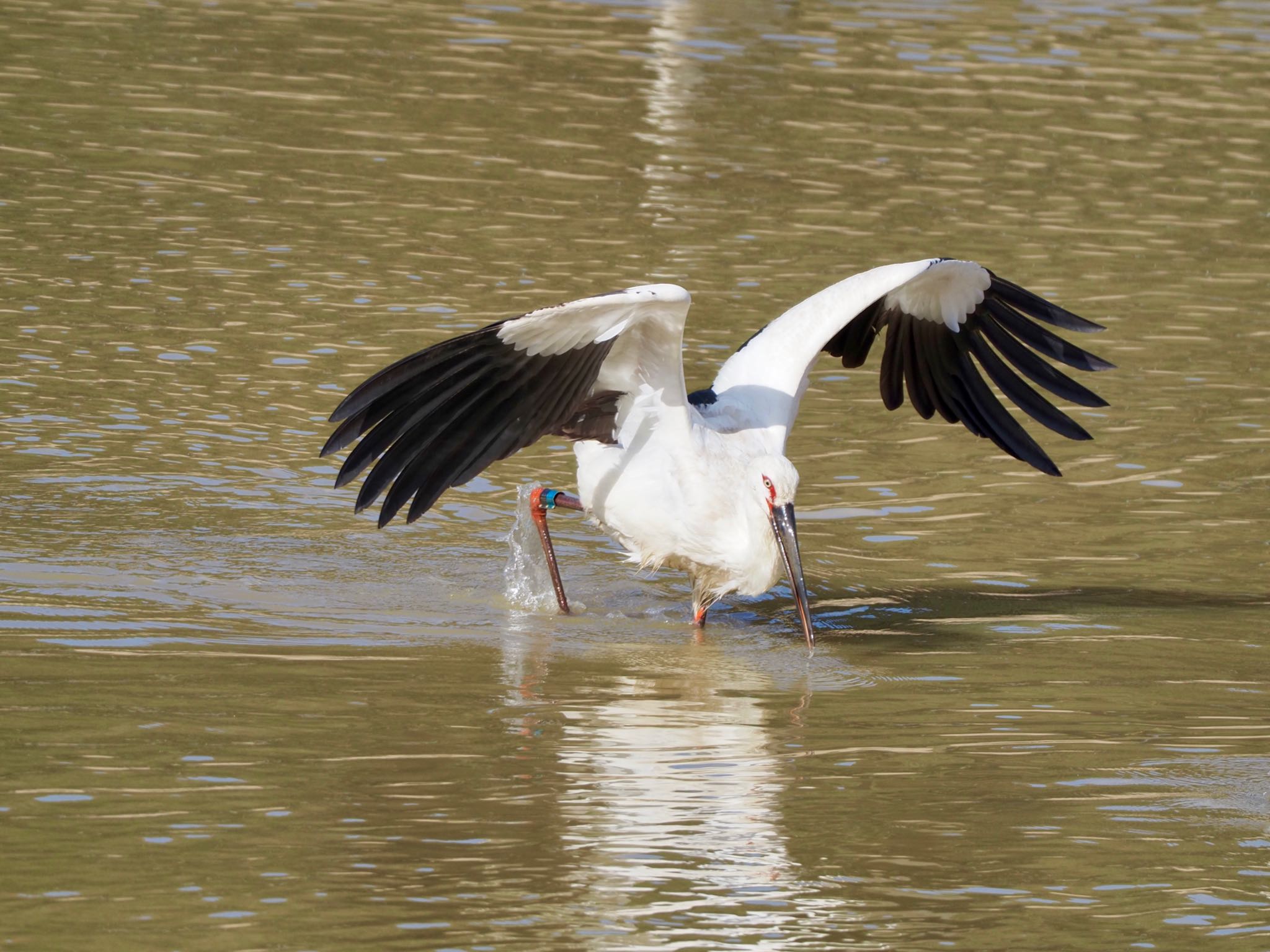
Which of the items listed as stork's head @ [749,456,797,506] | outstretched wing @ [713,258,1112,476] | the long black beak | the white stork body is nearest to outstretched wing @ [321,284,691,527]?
the white stork body

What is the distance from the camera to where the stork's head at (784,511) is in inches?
298

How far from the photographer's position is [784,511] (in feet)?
25.0

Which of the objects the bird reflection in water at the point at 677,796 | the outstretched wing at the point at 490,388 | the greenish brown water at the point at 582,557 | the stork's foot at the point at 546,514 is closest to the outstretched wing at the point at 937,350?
the greenish brown water at the point at 582,557

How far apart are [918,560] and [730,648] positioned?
141 cm

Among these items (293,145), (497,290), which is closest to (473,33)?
(293,145)

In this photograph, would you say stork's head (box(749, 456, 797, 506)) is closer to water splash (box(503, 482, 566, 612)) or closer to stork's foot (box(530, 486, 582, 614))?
stork's foot (box(530, 486, 582, 614))

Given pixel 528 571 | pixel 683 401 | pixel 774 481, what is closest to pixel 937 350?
pixel 774 481

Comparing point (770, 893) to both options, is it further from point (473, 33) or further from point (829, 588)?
point (473, 33)

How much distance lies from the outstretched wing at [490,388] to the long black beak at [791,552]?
56 centimetres

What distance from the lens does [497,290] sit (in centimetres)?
1227

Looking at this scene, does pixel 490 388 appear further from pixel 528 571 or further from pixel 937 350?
pixel 937 350

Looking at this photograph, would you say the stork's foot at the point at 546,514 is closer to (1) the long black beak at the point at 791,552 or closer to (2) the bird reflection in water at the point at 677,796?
(2) the bird reflection in water at the point at 677,796

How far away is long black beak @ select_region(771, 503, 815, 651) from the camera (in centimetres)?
754

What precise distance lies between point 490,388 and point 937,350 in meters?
2.54
